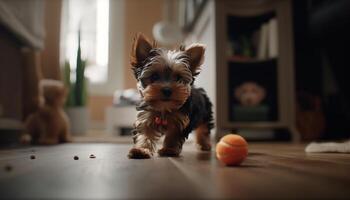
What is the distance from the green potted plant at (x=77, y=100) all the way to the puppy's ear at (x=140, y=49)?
334 cm

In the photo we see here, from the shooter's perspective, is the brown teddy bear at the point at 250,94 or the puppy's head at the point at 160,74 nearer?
the puppy's head at the point at 160,74

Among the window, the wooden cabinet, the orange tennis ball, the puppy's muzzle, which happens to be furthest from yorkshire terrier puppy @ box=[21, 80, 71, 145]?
the window

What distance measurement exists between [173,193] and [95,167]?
1.96 feet

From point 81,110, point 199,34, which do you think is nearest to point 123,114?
point 81,110

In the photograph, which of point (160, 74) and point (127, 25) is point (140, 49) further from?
point (127, 25)

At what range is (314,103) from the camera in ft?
12.8

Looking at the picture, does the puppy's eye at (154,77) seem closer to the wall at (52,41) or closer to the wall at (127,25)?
the wall at (52,41)

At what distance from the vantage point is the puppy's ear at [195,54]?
1859 millimetres

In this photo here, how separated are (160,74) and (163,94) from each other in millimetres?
100

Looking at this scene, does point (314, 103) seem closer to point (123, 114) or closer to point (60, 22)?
point (123, 114)

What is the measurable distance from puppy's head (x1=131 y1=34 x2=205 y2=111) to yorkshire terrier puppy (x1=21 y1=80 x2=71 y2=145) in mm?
1402

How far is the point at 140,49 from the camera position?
1.78 m

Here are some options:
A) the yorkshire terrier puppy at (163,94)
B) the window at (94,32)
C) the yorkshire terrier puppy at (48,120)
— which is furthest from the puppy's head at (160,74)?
the window at (94,32)

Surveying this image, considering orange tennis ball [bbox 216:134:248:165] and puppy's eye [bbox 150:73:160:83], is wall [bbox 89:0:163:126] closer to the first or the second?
puppy's eye [bbox 150:73:160:83]
